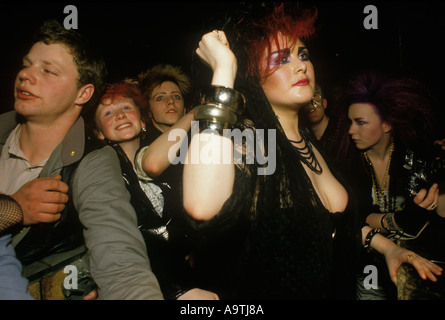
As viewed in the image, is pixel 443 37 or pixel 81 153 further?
pixel 443 37

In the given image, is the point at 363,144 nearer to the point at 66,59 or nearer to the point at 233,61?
the point at 233,61

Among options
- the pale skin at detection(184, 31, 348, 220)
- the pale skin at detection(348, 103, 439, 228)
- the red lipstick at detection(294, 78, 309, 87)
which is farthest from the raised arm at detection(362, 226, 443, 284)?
the red lipstick at detection(294, 78, 309, 87)

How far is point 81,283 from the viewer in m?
1.43

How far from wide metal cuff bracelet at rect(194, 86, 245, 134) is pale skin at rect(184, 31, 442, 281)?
0.17 feet

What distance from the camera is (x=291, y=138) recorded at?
5.05 feet

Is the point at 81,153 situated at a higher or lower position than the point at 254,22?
lower

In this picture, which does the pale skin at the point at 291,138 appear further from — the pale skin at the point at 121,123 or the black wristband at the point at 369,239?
the pale skin at the point at 121,123

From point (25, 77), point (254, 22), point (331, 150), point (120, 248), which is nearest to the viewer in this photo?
point (120, 248)

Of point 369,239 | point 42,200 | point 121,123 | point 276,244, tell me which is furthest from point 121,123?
point 369,239

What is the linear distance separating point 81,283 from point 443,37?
16.7 ft

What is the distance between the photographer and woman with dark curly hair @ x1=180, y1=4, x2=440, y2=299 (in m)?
0.96

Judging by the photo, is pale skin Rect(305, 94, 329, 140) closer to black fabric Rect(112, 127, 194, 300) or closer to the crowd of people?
the crowd of people
